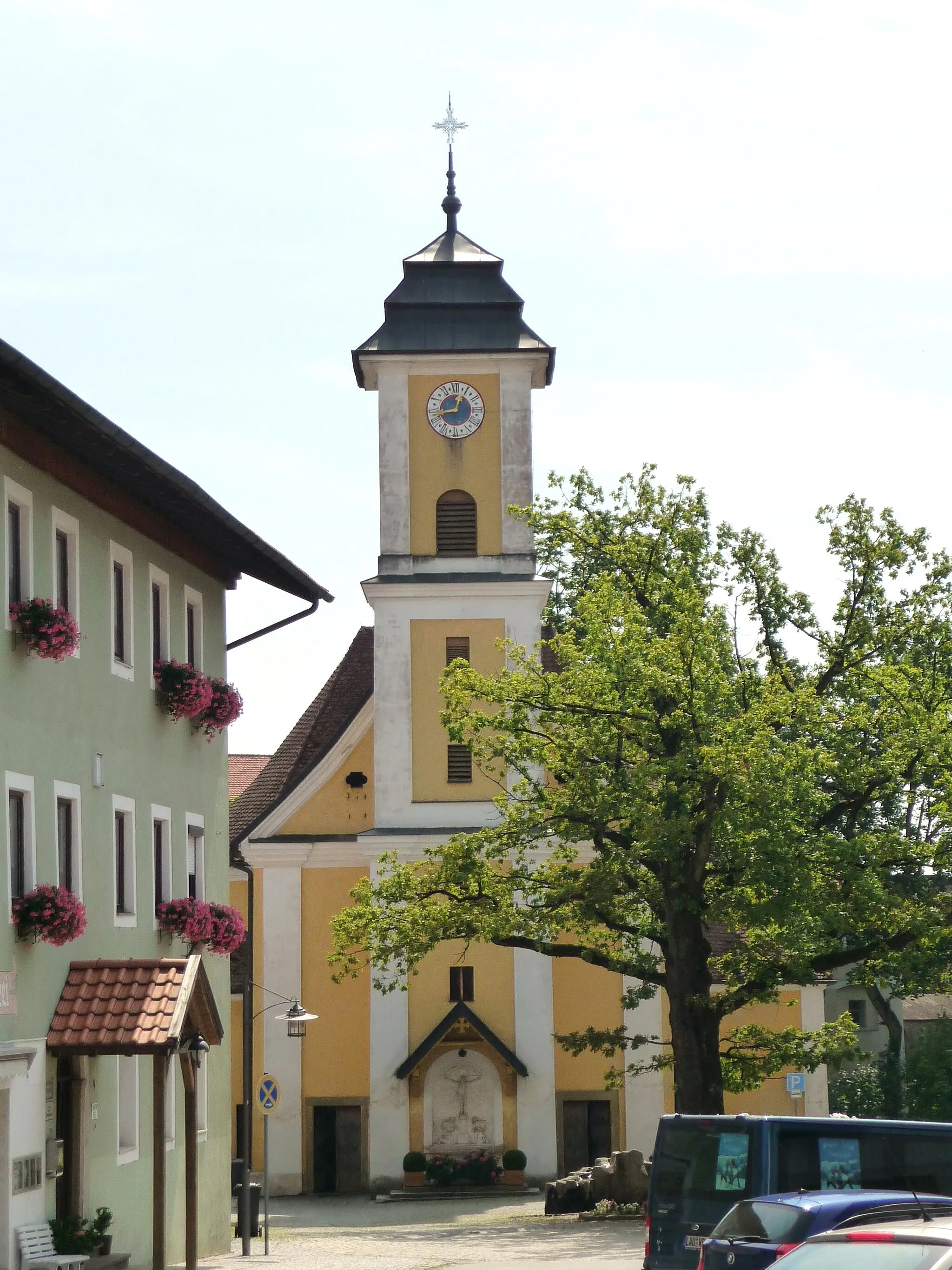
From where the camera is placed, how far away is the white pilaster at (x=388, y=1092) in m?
37.6

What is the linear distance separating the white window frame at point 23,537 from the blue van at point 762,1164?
7.47 m

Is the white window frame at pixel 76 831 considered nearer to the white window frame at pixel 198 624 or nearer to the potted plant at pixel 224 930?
the potted plant at pixel 224 930

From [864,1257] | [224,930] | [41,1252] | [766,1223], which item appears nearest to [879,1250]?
[864,1257]

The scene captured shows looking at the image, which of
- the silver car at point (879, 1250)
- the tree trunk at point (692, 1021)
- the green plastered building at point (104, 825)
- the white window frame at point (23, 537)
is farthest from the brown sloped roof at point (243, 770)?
the silver car at point (879, 1250)

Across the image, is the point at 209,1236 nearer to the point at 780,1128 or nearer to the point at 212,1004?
the point at 212,1004

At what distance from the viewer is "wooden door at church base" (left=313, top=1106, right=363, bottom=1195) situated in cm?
3869

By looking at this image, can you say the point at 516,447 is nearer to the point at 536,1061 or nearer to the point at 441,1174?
the point at 536,1061

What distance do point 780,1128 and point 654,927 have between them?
13570 mm

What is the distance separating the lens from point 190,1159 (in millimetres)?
18969

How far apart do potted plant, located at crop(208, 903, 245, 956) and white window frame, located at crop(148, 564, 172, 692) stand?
119 inches

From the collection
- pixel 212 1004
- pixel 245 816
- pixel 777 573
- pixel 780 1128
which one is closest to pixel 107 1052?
pixel 212 1004

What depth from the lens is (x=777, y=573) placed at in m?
31.2

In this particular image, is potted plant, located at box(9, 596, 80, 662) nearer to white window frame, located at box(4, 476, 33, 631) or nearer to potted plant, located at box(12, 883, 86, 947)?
white window frame, located at box(4, 476, 33, 631)

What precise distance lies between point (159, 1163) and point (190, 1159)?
3.25ft
